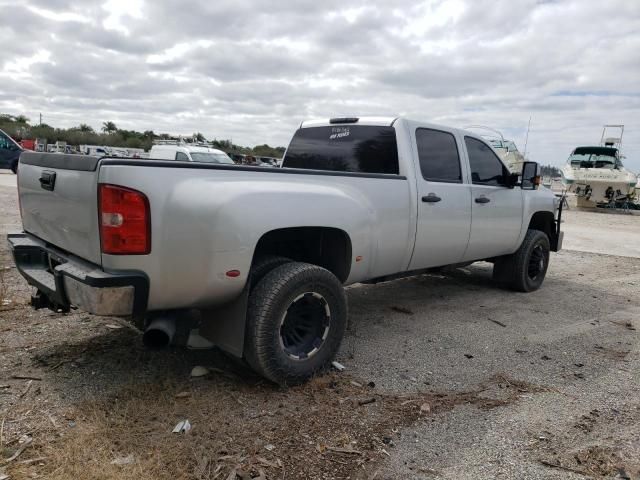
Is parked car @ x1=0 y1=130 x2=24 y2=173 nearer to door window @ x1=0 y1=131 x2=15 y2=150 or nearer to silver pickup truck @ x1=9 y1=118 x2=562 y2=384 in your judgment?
door window @ x1=0 y1=131 x2=15 y2=150

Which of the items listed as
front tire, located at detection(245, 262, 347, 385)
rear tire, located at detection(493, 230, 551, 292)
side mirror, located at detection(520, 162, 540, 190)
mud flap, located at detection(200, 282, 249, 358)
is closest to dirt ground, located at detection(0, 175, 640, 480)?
front tire, located at detection(245, 262, 347, 385)

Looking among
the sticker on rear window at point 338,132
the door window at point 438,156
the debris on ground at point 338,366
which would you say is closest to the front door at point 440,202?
the door window at point 438,156

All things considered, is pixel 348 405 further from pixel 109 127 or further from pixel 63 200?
pixel 109 127

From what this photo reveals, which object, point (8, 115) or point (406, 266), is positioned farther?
point (8, 115)

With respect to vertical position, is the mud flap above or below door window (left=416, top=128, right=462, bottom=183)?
below

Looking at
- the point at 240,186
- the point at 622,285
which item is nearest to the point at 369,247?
the point at 240,186

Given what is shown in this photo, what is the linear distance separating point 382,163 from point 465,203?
1048 mm

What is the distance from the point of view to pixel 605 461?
284 cm

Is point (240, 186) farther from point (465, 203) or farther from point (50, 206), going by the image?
point (465, 203)

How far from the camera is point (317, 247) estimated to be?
4121 mm

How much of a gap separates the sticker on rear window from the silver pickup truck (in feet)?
0.07

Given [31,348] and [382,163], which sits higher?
[382,163]

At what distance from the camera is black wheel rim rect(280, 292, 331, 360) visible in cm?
356

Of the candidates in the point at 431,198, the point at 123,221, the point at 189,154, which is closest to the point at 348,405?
the point at 123,221
